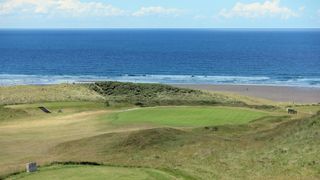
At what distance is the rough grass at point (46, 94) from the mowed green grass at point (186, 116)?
23.8m

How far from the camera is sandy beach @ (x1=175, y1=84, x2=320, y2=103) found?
6934cm

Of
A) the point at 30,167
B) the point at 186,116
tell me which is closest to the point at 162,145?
the point at 30,167

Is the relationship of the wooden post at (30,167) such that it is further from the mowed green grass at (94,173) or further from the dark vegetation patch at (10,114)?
the dark vegetation patch at (10,114)

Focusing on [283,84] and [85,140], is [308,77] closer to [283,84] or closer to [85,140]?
[283,84]

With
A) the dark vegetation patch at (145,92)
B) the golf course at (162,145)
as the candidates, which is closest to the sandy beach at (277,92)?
the dark vegetation patch at (145,92)

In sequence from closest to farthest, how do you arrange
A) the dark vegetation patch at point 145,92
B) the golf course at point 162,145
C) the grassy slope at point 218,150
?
the golf course at point 162,145, the grassy slope at point 218,150, the dark vegetation patch at point 145,92

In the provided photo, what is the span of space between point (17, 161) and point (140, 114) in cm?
1272

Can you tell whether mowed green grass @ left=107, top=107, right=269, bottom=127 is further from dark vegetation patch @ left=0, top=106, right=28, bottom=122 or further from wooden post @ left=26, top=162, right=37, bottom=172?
wooden post @ left=26, top=162, right=37, bottom=172

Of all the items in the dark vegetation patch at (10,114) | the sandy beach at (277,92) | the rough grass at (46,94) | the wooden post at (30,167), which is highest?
the wooden post at (30,167)

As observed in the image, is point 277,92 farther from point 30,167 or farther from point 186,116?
point 30,167

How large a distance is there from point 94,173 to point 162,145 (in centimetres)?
821

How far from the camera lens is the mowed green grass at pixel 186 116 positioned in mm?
34094

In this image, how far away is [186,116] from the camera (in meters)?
35.8

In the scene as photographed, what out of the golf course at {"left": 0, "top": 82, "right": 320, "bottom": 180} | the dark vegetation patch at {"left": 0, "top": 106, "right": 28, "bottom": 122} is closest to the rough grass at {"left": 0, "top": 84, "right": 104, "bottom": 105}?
the dark vegetation patch at {"left": 0, "top": 106, "right": 28, "bottom": 122}
